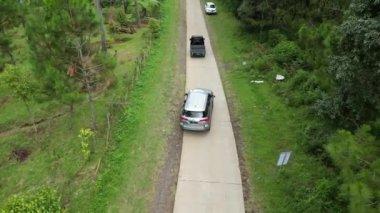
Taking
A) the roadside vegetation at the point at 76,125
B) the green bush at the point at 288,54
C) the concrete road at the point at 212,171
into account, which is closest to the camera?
the concrete road at the point at 212,171

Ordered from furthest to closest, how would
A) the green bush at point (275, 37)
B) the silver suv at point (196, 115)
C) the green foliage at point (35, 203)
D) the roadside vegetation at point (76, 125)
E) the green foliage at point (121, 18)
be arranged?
the green foliage at point (121, 18) < the green bush at point (275, 37) < the silver suv at point (196, 115) < the roadside vegetation at point (76, 125) < the green foliage at point (35, 203)

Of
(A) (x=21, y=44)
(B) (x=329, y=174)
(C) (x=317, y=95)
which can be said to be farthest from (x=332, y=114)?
(A) (x=21, y=44)

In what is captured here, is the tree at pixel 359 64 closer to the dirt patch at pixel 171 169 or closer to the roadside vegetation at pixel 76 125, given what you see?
the dirt patch at pixel 171 169

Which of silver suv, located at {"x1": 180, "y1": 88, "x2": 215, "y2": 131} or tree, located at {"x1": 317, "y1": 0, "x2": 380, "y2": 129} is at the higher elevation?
tree, located at {"x1": 317, "y1": 0, "x2": 380, "y2": 129}

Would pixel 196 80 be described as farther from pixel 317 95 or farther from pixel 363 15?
pixel 363 15

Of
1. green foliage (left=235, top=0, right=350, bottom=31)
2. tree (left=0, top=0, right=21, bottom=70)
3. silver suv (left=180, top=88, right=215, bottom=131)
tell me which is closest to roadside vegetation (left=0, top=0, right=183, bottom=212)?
silver suv (left=180, top=88, right=215, bottom=131)

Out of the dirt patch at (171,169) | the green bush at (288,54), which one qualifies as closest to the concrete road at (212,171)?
the dirt patch at (171,169)

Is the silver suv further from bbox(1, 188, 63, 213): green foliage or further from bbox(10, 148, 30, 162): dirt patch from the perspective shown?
bbox(10, 148, 30, 162): dirt patch
